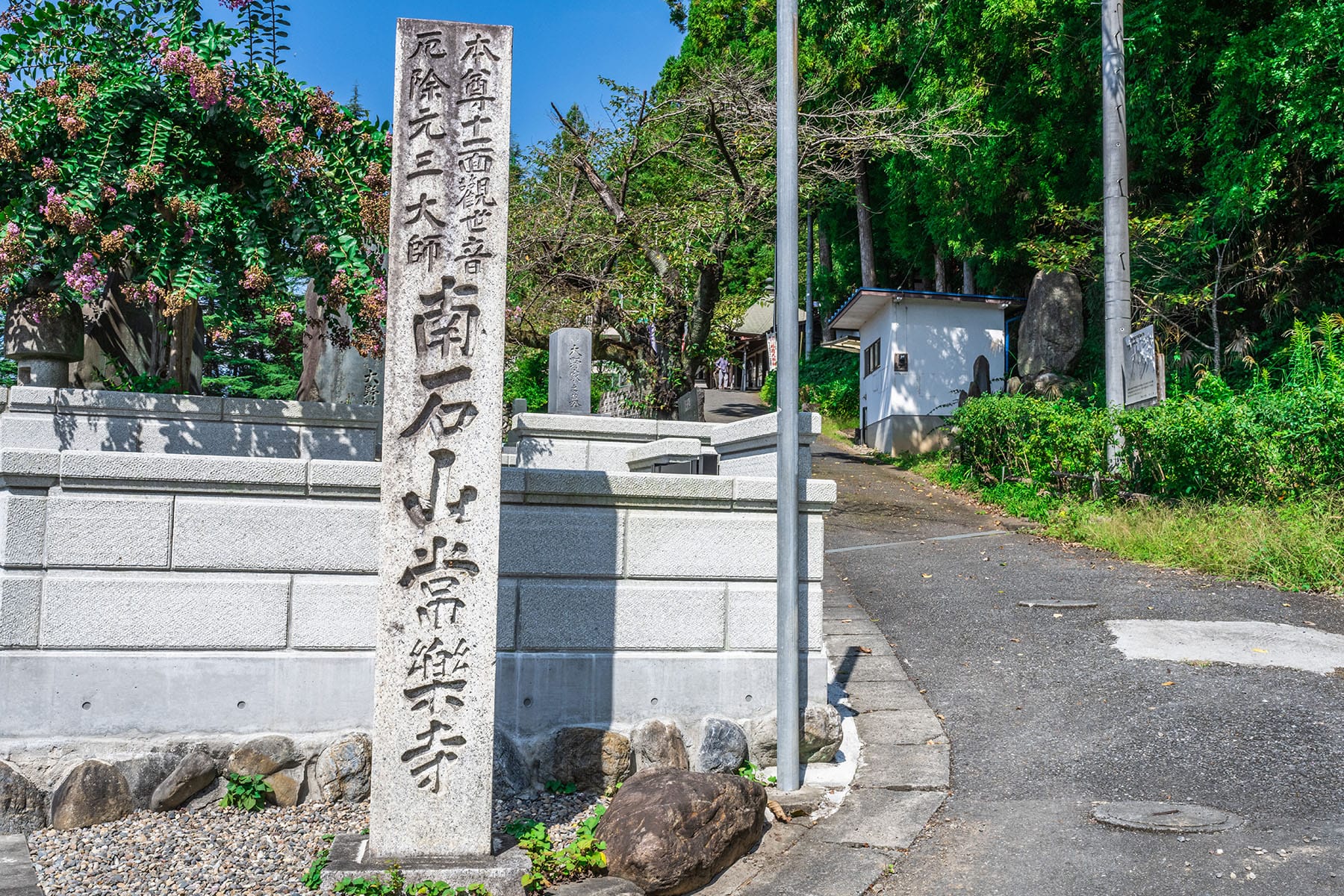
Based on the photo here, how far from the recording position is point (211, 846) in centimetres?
482

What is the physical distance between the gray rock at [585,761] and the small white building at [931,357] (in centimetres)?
1979

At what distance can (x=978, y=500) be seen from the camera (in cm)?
1720

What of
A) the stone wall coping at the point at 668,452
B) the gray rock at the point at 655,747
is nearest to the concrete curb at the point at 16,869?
the gray rock at the point at 655,747

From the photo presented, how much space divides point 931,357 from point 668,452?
57.7 ft

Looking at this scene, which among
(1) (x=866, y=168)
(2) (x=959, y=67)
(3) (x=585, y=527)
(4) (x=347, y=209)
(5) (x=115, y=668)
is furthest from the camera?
(1) (x=866, y=168)

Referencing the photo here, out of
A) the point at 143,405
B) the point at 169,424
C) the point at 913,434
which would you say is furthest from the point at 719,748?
the point at 913,434

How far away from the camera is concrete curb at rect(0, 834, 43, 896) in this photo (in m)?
4.24

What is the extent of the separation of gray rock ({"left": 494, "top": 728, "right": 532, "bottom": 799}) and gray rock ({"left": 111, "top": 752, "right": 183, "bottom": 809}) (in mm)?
1694

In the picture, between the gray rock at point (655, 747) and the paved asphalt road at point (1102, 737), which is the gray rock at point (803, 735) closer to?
the gray rock at point (655, 747)

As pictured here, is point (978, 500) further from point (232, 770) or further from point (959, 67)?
point (232, 770)

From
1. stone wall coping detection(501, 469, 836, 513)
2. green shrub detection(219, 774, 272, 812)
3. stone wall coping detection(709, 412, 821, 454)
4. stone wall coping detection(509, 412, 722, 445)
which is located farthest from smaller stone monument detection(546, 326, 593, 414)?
green shrub detection(219, 774, 272, 812)

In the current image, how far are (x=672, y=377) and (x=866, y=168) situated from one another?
18763 mm

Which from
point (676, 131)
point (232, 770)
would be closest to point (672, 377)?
point (676, 131)

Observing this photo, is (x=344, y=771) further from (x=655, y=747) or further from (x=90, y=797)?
(x=655, y=747)
